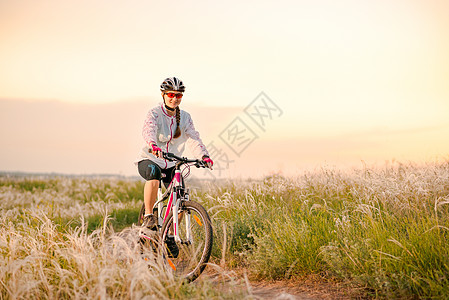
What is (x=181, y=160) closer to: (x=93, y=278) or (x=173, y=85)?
(x=173, y=85)

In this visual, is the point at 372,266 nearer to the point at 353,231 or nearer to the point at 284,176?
the point at 353,231

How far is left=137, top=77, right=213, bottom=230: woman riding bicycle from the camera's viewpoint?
6.56 m

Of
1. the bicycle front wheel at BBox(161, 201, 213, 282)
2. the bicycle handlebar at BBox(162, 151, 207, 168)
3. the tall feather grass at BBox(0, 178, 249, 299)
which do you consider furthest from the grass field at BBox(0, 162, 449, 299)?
the bicycle handlebar at BBox(162, 151, 207, 168)

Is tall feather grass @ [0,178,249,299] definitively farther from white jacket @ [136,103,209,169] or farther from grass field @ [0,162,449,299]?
white jacket @ [136,103,209,169]

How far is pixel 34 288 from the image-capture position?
16.7 feet

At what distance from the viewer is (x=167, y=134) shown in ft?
22.3

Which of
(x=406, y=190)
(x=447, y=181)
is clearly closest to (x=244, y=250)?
(x=406, y=190)

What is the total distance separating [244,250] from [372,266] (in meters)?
2.18

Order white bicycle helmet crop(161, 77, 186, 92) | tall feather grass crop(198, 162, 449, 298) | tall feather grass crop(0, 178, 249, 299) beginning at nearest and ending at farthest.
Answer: tall feather grass crop(0, 178, 249, 299) < tall feather grass crop(198, 162, 449, 298) < white bicycle helmet crop(161, 77, 186, 92)

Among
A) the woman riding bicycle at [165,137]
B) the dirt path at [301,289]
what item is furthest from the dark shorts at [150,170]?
the dirt path at [301,289]

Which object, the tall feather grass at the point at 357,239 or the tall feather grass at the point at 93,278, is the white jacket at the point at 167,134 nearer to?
the tall feather grass at the point at 357,239

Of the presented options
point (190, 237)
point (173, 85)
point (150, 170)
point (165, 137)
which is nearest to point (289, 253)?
point (190, 237)

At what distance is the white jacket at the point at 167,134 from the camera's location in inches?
261

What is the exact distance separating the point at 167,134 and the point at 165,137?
0.06m
